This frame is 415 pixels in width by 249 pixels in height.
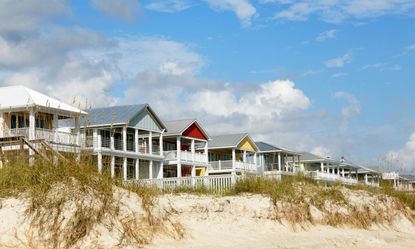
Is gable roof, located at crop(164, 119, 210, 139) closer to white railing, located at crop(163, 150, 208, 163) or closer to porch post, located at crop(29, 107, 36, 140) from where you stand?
white railing, located at crop(163, 150, 208, 163)

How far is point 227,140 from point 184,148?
5.38 meters

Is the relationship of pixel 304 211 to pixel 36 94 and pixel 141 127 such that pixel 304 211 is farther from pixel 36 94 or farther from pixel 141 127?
pixel 141 127

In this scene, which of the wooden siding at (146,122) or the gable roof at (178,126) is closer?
the wooden siding at (146,122)

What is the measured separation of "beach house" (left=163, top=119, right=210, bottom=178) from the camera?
50.1 meters

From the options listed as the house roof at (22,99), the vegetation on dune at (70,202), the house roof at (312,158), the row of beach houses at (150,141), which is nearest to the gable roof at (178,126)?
the row of beach houses at (150,141)

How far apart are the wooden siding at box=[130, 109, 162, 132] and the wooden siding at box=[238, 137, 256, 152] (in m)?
13.2

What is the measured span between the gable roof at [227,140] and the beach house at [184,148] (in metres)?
2.56

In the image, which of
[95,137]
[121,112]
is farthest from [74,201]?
[121,112]

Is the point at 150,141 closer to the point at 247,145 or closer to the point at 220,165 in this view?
the point at 220,165

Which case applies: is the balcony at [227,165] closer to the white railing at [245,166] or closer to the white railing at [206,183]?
the white railing at [245,166]

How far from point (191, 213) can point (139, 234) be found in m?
3.00

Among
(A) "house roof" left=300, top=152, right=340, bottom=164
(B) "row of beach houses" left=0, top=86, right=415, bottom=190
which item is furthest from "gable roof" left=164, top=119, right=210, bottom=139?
A: (A) "house roof" left=300, top=152, right=340, bottom=164

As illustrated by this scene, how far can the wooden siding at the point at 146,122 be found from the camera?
4522 cm

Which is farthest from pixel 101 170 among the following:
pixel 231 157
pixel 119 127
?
pixel 231 157
